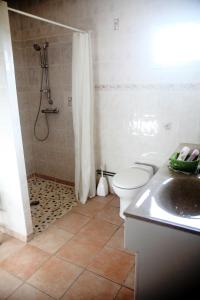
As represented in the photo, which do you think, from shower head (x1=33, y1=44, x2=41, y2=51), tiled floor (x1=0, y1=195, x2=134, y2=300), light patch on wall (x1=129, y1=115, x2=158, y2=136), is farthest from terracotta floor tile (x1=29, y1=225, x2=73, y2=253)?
shower head (x1=33, y1=44, x2=41, y2=51)

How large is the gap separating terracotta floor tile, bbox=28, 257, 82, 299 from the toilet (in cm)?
81

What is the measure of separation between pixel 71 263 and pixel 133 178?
1.01 meters

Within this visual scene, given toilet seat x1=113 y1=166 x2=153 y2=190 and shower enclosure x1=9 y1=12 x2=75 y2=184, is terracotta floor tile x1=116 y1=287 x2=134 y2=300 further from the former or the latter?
shower enclosure x1=9 y1=12 x2=75 y2=184

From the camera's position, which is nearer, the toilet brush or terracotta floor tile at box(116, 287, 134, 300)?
terracotta floor tile at box(116, 287, 134, 300)

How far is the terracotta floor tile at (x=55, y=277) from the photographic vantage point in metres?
1.69

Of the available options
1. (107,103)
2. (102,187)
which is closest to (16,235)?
(102,187)

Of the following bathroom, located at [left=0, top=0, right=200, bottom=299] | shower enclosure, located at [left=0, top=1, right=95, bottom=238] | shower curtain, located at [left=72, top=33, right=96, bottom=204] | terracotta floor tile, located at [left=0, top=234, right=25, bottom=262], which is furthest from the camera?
shower enclosure, located at [left=0, top=1, right=95, bottom=238]

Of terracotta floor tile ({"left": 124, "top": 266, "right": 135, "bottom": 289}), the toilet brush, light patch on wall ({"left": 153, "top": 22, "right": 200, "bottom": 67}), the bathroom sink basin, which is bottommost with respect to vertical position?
terracotta floor tile ({"left": 124, "top": 266, "right": 135, "bottom": 289})

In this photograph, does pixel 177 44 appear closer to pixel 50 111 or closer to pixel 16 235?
pixel 50 111

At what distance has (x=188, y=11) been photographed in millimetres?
2098

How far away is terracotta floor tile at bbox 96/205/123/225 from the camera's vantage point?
249 cm

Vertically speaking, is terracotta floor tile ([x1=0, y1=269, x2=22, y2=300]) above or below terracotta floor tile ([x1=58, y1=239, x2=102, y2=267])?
below

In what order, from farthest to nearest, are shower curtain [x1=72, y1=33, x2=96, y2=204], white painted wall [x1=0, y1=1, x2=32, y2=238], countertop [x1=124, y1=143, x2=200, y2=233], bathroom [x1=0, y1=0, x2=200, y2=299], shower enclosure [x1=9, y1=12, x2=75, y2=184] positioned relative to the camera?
shower enclosure [x1=9, y1=12, x2=75, y2=184], shower curtain [x1=72, y1=33, x2=96, y2=204], bathroom [x1=0, y1=0, x2=200, y2=299], white painted wall [x1=0, y1=1, x2=32, y2=238], countertop [x1=124, y1=143, x2=200, y2=233]

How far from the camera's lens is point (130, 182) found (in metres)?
2.31
